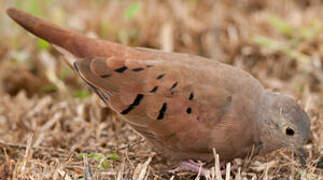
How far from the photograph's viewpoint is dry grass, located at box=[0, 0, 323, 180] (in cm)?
373

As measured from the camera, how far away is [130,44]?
594 cm

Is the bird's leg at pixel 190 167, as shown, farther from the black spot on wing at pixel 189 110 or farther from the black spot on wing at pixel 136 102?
the black spot on wing at pixel 136 102

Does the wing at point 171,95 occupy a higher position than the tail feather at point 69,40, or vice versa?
the tail feather at point 69,40

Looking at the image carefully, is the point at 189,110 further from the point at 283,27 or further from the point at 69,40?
the point at 283,27

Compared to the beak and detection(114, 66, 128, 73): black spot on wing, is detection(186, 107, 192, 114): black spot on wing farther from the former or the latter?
the beak

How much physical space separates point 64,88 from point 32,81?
0.41m

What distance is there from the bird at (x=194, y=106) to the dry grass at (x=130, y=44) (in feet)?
0.66

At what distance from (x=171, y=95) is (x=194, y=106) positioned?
165mm

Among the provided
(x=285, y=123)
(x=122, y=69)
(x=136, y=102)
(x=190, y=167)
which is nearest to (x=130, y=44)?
(x=122, y=69)

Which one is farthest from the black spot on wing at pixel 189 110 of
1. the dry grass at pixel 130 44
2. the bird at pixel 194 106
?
the dry grass at pixel 130 44

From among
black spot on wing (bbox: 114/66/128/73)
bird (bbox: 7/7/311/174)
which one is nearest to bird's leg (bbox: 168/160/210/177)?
bird (bbox: 7/7/311/174)

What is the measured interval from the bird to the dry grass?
0.20m

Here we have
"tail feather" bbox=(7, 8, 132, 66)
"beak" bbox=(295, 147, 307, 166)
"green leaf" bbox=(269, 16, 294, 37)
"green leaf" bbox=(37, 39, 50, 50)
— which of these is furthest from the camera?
"green leaf" bbox=(269, 16, 294, 37)

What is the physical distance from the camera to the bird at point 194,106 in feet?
11.5
